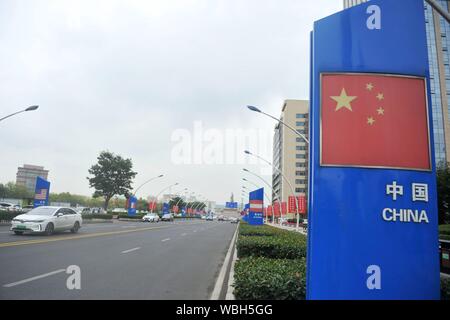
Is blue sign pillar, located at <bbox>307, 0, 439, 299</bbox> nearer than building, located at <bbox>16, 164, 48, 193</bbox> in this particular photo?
Yes

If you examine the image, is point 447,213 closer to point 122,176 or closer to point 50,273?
point 50,273

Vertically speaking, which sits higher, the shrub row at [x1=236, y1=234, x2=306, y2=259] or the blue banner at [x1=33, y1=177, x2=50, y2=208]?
the blue banner at [x1=33, y1=177, x2=50, y2=208]

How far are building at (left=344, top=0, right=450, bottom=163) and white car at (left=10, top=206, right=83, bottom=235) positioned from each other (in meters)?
65.1

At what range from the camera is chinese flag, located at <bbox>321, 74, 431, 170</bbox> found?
14.9ft

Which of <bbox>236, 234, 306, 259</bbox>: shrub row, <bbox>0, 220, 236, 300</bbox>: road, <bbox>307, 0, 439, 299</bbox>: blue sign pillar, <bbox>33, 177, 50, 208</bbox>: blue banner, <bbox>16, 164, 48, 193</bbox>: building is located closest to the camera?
<bbox>307, 0, 439, 299</bbox>: blue sign pillar

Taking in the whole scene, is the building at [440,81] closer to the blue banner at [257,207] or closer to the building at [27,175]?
the blue banner at [257,207]

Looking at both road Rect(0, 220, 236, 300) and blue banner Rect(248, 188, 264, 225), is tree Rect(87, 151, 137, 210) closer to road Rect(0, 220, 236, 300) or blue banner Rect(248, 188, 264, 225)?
blue banner Rect(248, 188, 264, 225)

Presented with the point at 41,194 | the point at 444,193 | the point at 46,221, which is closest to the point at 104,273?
the point at 46,221

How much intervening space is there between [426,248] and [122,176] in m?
67.1

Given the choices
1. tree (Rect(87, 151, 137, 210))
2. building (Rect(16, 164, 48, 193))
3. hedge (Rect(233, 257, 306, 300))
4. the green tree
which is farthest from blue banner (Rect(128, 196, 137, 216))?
building (Rect(16, 164, 48, 193))

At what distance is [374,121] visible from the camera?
4598mm

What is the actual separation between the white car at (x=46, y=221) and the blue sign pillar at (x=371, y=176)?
645 inches

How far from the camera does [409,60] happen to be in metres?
4.73
